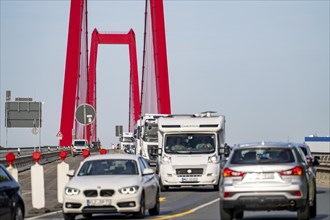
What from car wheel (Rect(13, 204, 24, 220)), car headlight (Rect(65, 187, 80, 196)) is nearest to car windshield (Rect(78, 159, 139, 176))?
car headlight (Rect(65, 187, 80, 196))

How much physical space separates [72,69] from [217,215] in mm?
55782

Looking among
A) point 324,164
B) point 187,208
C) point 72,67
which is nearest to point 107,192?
point 187,208

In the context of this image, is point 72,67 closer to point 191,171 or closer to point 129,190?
point 191,171

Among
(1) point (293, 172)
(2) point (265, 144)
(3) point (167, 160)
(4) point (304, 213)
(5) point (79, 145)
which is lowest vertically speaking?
(5) point (79, 145)

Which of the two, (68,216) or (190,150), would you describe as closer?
(68,216)

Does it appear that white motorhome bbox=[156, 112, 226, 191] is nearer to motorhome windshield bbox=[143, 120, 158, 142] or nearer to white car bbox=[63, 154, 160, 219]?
white car bbox=[63, 154, 160, 219]

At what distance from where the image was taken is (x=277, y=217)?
21.0m

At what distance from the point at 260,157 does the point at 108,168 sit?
3.92 m

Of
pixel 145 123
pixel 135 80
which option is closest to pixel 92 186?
pixel 145 123

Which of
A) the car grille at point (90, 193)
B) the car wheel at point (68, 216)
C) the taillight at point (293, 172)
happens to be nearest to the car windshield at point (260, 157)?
the taillight at point (293, 172)

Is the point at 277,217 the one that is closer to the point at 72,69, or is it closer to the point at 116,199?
the point at 116,199

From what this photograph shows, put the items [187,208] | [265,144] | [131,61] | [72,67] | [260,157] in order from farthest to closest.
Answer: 1. [131,61]
2. [72,67]
3. [187,208]
4. [260,157]
5. [265,144]

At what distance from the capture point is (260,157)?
61.1 ft

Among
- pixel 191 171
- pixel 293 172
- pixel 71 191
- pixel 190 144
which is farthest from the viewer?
pixel 190 144
